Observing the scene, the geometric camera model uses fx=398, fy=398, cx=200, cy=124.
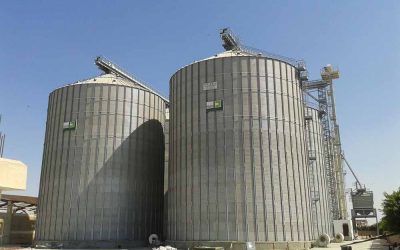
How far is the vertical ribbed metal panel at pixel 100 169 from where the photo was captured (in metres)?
48.0

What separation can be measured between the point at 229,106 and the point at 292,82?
856cm

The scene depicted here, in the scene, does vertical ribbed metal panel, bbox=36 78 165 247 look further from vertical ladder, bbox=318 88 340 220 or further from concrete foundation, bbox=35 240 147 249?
vertical ladder, bbox=318 88 340 220

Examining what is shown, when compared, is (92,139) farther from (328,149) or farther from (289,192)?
(328,149)

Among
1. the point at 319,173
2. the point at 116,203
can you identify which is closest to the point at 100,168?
the point at 116,203

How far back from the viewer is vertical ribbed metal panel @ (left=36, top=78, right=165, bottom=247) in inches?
1889

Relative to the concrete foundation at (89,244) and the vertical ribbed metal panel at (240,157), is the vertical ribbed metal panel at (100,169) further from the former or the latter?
the vertical ribbed metal panel at (240,157)

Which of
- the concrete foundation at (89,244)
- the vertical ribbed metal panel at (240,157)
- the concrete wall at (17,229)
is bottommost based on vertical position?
the concrete foundation at (89,244)

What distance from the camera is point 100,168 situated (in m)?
49.3

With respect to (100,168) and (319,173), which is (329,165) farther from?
(100,168)

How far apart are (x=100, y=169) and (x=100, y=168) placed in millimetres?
125

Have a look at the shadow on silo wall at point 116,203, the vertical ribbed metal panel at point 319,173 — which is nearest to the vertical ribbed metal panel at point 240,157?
the shadow on silo wall at point 116,203

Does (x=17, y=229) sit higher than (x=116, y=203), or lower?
lower

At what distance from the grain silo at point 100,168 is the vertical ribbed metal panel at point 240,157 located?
22.3 ft

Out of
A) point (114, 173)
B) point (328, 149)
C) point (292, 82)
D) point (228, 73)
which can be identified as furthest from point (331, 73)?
point (114, 173)
